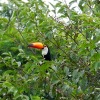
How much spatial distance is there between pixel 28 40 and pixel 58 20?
0.36m

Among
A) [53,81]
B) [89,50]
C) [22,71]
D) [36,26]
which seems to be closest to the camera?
[89,50]

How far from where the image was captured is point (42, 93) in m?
2.99

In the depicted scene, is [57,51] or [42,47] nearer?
[57,51]

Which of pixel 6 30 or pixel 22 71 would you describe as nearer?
pixel 6 30

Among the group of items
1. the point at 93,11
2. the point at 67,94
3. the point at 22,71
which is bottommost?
the point at 67,94

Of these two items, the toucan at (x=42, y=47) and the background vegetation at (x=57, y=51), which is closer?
the background vegetation at (x=57, y=51)

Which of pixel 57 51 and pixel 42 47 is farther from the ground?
pixel 42 47

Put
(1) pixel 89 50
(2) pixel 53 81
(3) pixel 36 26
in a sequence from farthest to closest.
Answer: (3) pixel 36 26 → (2) pixel 53 81 → (1) pixel 89 50

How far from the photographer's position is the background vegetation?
8.59 ft

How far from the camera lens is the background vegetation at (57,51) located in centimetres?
262

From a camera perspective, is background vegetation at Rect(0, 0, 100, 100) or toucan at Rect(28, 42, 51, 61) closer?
background vegetation at Rect(0, 0, 100, 100)

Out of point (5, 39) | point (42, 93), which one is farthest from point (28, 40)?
point (42, 93)

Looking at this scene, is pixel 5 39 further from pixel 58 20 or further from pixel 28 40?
pixel 58 20

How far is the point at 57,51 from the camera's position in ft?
9.38
